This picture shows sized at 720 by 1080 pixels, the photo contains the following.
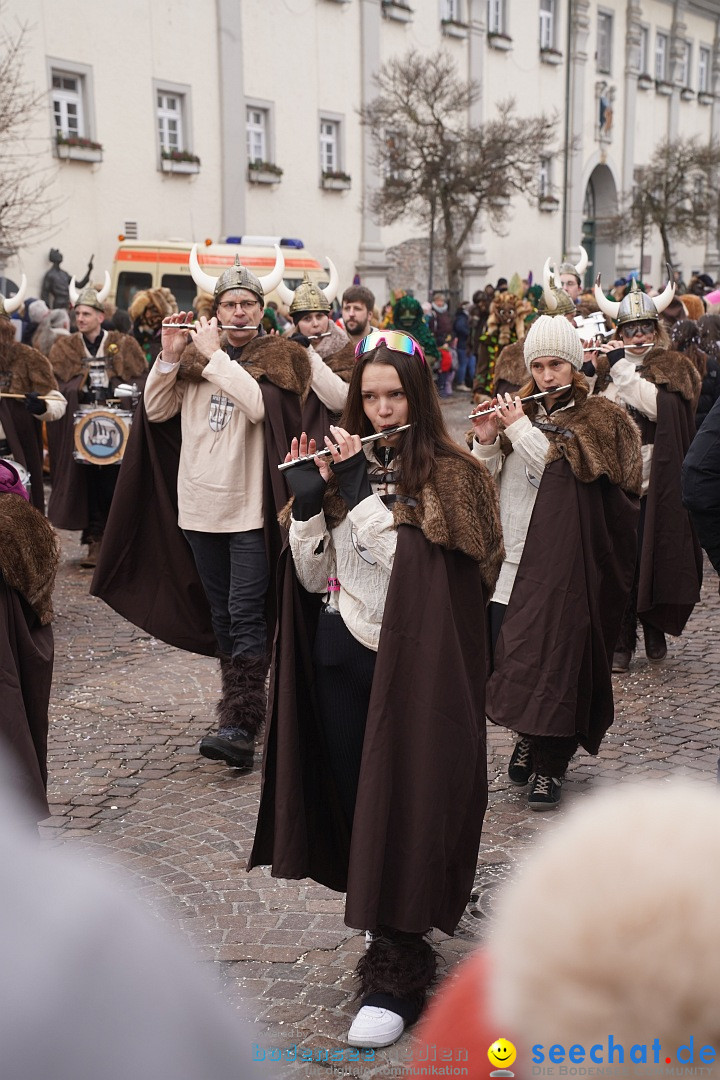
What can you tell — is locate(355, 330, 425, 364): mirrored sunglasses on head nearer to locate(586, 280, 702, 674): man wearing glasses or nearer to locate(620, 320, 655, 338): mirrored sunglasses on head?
locate(586, 280, 702, 674): man wearing glasses

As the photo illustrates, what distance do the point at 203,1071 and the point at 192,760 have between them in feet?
16.8

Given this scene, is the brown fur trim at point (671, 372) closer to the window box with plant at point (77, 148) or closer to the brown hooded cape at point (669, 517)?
the brown hooded cape at point (669, 517)

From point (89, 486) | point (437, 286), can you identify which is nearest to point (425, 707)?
point (89, 486)

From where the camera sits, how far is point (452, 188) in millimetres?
26281

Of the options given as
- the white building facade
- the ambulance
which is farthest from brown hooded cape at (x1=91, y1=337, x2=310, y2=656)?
the white building facade

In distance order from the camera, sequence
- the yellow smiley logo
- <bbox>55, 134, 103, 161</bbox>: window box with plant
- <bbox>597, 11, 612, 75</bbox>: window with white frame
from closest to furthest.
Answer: the yellow smiley logo → <bbox>55, 134, 103, 161</bbox>: window box with plant → <bbox>597, 11, 612, 75</bbox>: window with white frame

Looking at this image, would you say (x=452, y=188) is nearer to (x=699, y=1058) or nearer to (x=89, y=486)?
(x=89, y=486)

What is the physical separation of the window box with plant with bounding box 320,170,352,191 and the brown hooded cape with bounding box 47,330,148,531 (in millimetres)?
17998

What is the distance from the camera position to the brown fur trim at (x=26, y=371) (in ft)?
28.7

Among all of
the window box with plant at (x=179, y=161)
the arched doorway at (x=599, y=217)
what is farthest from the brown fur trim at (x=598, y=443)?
the arched doorway at (x=599, y=217)

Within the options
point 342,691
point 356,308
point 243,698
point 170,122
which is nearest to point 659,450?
point 356,308

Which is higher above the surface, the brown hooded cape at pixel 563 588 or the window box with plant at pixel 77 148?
the window box with plant at pixel 77 148

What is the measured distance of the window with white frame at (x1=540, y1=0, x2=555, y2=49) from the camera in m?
36.2

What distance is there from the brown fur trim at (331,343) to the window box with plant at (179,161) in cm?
1686
